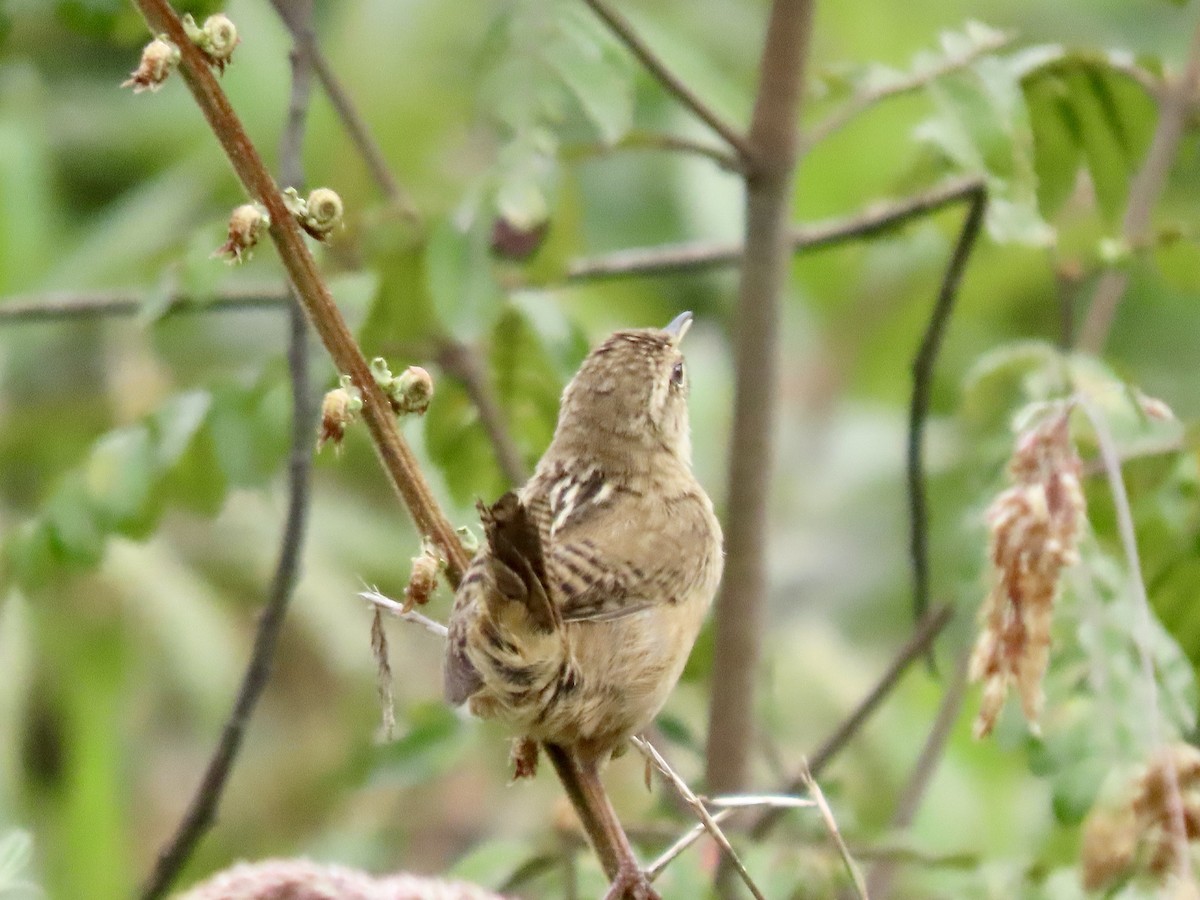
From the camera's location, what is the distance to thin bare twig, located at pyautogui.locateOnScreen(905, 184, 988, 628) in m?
2.94

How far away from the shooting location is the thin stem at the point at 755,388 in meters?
2.83

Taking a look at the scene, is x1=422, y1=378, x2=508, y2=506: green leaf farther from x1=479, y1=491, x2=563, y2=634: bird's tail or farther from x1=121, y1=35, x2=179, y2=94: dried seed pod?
x1=121, y1=35, x2=179, y2=94: dried seed pod

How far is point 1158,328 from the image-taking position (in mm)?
6109

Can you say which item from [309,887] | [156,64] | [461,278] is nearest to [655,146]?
[461,278]

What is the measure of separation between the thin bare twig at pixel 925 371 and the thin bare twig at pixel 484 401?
0.68 m

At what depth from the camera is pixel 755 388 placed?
2.89 metres

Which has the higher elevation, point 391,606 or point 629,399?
point 391,606

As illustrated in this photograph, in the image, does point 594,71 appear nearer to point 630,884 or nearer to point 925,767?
point 630,884

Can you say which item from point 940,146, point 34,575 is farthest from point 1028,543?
point 34,575

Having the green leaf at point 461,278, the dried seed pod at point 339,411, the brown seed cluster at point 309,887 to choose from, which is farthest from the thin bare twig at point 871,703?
the dried seed pod at point 339,411

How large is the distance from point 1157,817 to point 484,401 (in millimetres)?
1535

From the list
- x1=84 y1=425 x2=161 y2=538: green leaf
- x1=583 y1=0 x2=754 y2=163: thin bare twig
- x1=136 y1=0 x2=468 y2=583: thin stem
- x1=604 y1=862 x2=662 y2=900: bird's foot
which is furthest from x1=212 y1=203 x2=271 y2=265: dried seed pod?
x1=84 y1=425 x2=161 y2=538: green leaf

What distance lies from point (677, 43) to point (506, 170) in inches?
33.2

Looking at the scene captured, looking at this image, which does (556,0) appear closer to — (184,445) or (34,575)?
(184,445)
